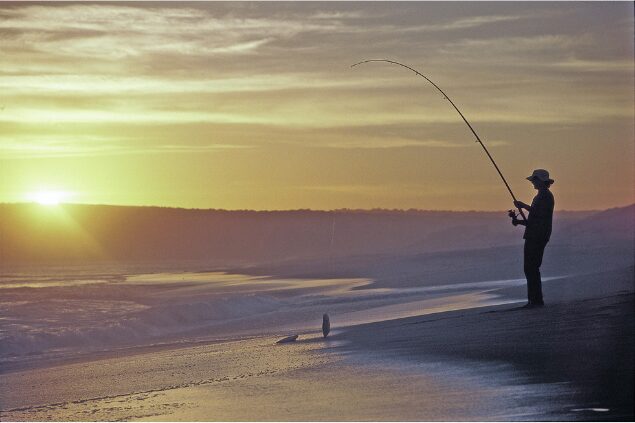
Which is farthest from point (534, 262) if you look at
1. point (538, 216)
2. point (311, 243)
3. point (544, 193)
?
point (311, 243)

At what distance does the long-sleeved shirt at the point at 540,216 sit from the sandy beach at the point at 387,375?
33.3 inches

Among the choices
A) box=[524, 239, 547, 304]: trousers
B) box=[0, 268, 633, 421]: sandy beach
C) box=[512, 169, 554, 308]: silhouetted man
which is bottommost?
box=[0, 268, 633, 421]: sandy beach

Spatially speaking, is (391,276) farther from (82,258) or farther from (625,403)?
(82,258)

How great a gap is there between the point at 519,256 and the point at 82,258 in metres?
35.2

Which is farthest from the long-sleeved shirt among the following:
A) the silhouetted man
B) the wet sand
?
the wet sand

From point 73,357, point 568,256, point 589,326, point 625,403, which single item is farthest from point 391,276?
point 625,403

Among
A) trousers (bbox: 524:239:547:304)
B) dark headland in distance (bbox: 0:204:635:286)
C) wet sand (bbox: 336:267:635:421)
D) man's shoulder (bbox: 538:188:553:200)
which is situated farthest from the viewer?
dark headland in distance (bbox: 0:204:635:286)

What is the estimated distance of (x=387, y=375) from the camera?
866 centimetres

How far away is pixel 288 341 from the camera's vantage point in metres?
12.5

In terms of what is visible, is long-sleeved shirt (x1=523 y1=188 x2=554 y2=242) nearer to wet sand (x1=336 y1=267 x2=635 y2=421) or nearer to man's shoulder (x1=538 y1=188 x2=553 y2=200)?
man's shoulder (x1=538 y1=188 x2=553 y2=200)

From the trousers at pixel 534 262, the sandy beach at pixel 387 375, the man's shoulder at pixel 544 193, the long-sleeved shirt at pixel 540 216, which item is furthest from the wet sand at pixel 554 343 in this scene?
the man's shoulder at pixel 544 193

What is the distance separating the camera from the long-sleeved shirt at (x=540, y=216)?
1120cm

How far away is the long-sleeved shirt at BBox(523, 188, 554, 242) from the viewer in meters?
11.2

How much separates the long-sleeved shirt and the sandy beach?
2.77 feet
